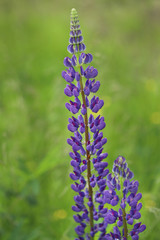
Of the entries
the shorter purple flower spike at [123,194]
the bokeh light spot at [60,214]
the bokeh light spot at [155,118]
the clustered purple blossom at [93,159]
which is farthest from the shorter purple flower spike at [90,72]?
the bokeh light spot at [155,118]

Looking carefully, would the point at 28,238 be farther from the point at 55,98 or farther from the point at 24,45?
the point at 24,45

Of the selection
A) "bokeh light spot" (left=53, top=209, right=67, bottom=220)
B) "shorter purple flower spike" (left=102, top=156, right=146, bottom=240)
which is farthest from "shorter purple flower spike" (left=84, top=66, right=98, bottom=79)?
"bokeh light spot" (left=53, top=209, right=67, bottom=220)

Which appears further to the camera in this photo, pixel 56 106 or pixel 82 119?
pixel 56 106

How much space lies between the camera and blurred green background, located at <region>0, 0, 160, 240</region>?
2580 millimetres

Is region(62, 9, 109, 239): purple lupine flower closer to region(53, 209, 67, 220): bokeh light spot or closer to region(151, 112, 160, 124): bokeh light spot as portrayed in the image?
region(53, 209, 67, 220): bokeh light spot

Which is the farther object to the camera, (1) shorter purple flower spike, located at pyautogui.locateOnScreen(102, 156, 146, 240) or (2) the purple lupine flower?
(2) the purple lupine flower

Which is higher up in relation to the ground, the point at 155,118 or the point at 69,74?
the point at 155,118

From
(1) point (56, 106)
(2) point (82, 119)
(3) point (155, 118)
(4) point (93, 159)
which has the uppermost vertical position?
(1) point (56, 106)

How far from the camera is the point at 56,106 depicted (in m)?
3.77

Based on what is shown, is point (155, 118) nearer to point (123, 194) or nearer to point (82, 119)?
point (82, 119)

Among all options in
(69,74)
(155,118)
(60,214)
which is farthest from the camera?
(155,118)

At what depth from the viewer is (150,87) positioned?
4.39 m

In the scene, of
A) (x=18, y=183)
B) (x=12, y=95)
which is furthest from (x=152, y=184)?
(x=12, y=95)

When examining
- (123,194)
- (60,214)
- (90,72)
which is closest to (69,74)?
(90,72)
